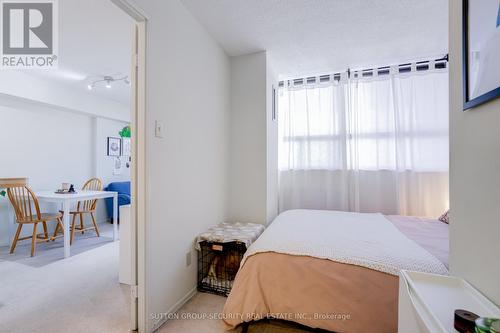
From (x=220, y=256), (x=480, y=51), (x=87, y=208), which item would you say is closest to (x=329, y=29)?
(x=480, y=51)

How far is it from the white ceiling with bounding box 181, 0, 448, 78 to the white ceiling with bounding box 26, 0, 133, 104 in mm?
784

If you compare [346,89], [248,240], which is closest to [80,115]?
[248,240]

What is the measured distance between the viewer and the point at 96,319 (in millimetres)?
1618

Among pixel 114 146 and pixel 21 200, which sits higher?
pixel 114 146

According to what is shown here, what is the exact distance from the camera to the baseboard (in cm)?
152

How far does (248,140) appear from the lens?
2650 mm

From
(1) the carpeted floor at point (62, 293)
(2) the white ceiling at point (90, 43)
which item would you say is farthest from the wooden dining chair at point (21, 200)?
(2) the white ceiling at point (90, 43)

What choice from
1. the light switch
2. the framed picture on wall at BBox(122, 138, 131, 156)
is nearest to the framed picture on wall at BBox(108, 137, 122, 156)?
the framed picture on wall at BBox(122, 138, 131, 156)

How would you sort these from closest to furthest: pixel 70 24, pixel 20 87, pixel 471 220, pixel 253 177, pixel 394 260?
pixel 471 220
pixel 394 260
pixel 70 24
pixel 253 177
pixel 20 87

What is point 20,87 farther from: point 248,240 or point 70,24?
point 248,240

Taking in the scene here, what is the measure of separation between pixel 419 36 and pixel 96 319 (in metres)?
3.92

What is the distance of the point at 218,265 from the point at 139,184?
1.09 m

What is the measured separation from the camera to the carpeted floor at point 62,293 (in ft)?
5.13

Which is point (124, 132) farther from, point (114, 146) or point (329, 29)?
point (329, 29)
